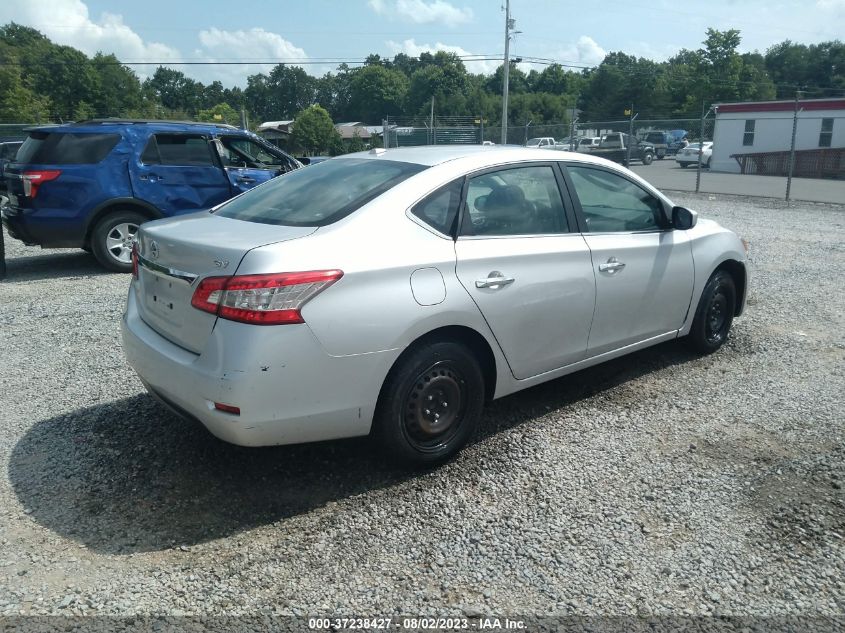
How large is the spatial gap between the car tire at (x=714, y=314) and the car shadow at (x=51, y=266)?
7037 mm

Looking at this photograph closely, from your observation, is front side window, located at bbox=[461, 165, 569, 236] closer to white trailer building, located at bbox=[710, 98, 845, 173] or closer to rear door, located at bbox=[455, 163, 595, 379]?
rear door, located at bbox=[455, 163, 595, 379]

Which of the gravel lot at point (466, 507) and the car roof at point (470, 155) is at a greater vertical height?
the car roof at point (470, 155)

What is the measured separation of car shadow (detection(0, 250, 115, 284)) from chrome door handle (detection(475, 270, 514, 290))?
6695mm

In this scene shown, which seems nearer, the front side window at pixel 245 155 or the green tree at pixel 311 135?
the front side window at pixel 245 155

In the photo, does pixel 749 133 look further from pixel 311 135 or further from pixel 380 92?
pixel 380 92

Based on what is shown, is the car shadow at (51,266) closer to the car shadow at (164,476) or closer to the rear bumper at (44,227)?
the rear bumper at (44,227)

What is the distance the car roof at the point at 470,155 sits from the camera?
400cm

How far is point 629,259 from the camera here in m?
4.47

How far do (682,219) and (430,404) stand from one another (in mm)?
2521

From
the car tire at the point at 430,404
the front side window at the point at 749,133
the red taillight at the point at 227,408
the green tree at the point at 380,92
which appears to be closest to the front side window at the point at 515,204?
the car tire at the point at 430,404

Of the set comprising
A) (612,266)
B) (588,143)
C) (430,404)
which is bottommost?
(430,404)

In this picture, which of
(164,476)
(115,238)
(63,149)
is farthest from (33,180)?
(164,476)

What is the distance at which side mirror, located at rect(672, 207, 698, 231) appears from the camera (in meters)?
4.87

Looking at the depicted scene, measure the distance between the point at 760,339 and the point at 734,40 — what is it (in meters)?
79.8
